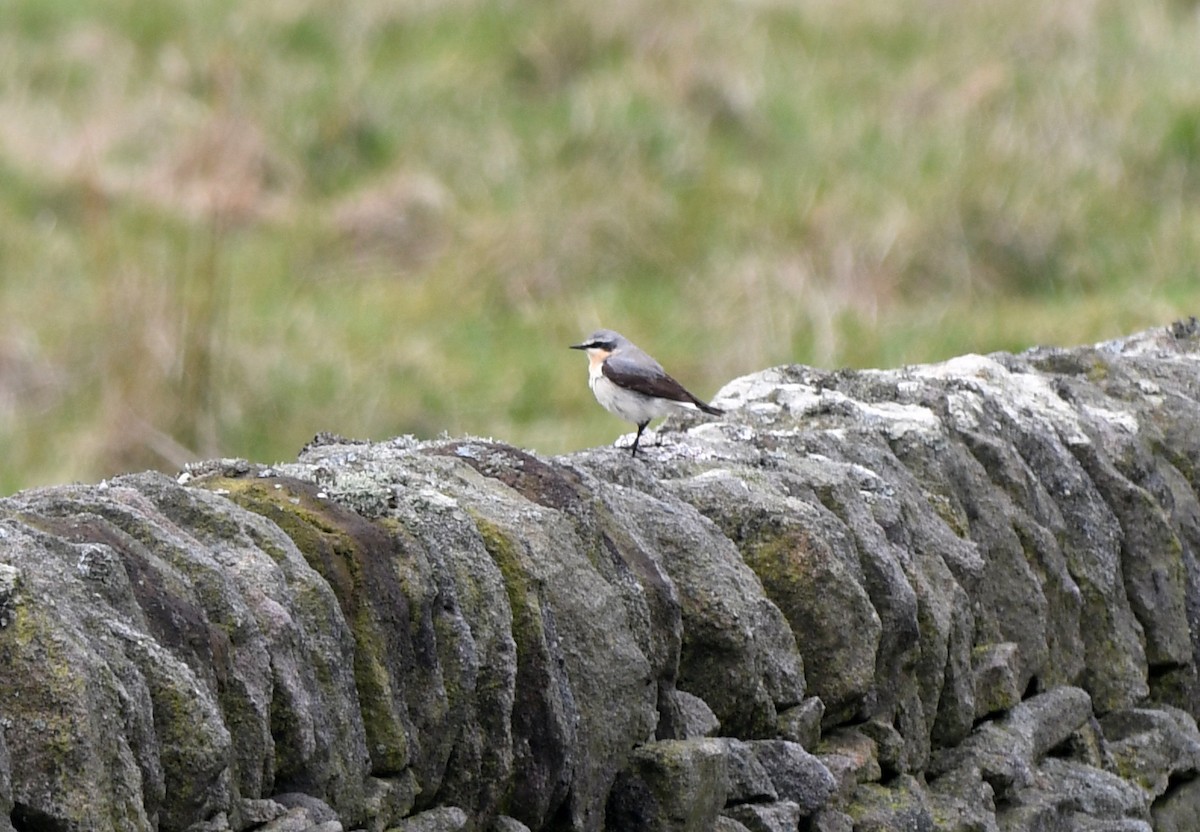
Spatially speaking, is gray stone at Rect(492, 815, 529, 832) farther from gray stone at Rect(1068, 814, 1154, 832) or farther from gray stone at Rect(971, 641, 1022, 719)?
gray stone at Rect(1068, 814, 1154, 832)

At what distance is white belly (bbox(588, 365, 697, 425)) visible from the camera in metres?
5.26

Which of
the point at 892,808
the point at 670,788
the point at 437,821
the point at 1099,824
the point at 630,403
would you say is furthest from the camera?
the point at 630,403

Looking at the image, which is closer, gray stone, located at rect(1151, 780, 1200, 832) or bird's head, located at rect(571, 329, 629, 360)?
gray stone, located at rect(1151, 780, 1200, 832)

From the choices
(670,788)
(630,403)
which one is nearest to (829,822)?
(670,788)

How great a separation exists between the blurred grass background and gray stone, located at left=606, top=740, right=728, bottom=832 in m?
3.96

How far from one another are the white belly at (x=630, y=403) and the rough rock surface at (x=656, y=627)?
0.77 metres

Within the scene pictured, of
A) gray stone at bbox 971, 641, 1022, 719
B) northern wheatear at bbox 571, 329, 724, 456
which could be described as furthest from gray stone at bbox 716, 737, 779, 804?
northern wheatear at bbox 571, 329, 724, 456

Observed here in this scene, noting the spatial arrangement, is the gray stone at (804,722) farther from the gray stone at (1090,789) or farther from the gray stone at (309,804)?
the gray stone at (309,804)

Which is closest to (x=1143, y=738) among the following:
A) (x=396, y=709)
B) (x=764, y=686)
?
(x=764, y=686)

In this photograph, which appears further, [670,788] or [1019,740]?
[1019,740]

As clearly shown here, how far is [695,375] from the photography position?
8.12m

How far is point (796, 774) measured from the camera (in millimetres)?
3307

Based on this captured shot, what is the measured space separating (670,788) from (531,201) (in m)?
7.22

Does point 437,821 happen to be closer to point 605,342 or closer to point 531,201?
point 605,342
